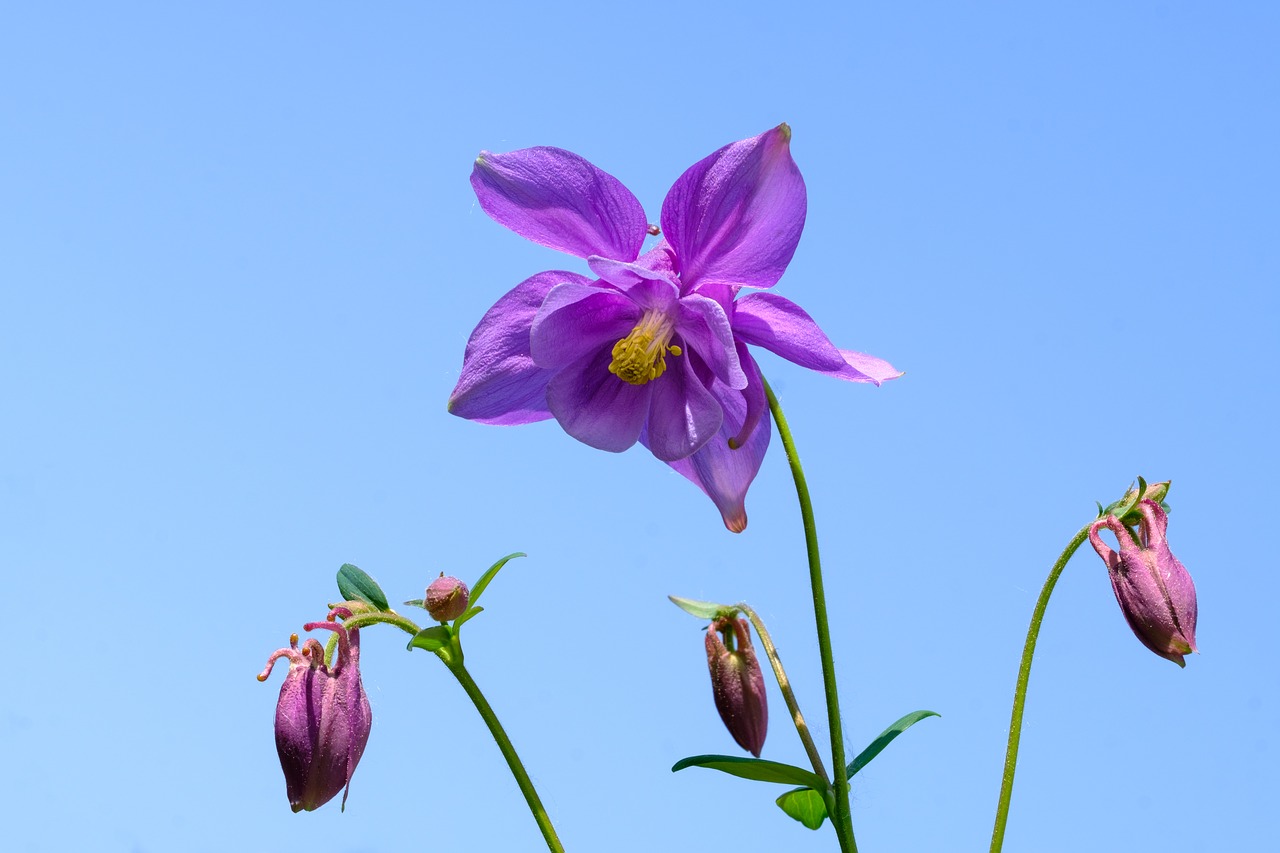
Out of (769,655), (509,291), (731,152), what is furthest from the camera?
(769,655)

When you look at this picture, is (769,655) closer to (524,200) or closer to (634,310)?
(634,310)

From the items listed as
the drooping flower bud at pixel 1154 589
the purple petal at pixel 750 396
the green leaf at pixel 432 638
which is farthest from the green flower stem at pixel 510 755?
the drooping flower bud at pixel 1154 589

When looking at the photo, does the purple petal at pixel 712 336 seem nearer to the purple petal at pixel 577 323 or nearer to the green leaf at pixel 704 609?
the purple petal at pixel 577 323

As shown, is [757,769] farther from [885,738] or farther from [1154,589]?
[1154,589]

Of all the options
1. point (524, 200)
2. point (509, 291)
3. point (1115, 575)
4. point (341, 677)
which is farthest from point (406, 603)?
point (1115, 575)

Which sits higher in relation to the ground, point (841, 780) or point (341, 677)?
point (341, 677)

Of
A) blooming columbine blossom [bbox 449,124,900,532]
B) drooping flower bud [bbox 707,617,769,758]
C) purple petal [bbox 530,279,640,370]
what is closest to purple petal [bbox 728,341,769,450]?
blooming columbine blossom [bbox 449,124,900,532]
